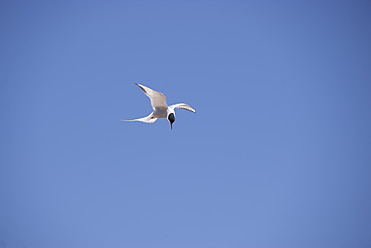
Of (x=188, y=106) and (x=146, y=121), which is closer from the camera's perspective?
(x=146, y=121)

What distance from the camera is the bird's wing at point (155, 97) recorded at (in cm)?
1287

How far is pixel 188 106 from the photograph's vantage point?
1555 cm

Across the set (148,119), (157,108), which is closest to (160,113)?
(157,108)

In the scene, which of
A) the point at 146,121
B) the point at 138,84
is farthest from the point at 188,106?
the point at 138,84

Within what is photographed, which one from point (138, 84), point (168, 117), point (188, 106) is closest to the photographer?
point (138, 84)

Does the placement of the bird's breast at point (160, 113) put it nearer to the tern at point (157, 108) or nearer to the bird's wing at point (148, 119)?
the tern at point (157, 108)

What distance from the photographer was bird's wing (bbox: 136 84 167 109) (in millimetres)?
12867

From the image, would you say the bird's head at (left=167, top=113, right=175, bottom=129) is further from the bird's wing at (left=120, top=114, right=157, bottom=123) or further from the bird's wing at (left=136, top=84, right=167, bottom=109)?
the bird's wing at (left=120, top=114, right=157, bottom=123)

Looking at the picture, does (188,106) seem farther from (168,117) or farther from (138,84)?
(138,84)

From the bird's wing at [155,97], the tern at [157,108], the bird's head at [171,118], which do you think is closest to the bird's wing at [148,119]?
the tern at [157,108]

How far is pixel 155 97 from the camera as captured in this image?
13.2 m

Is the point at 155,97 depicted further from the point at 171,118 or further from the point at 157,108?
the point at 171,118

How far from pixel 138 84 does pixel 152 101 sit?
1.27m

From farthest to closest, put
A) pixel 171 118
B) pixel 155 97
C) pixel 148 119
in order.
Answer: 1. pixel 148 119
2. pixel 155 97
3. pixel 171 118
